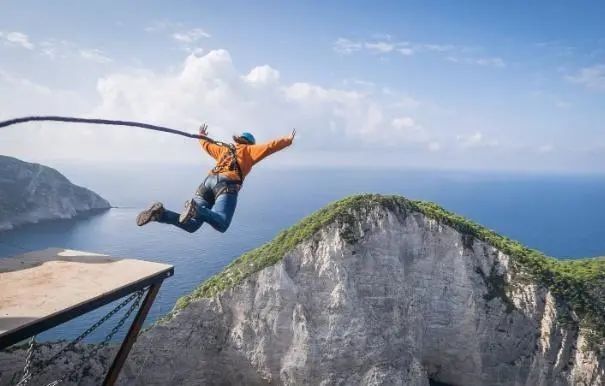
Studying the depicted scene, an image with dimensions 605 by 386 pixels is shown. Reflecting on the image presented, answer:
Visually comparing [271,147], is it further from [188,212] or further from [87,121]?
[87,121]

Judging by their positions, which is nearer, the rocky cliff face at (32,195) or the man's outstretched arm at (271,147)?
the man's outstretched arm at (271,147)

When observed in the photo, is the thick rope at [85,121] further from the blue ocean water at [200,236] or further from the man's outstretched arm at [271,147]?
the blue ocean water at [200,236]

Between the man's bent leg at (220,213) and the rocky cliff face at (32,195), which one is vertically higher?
the man's bent leg at (220,213)

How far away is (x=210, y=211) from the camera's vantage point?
8.36 m

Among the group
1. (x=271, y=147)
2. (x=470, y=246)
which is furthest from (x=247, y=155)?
(x=470, y=246)

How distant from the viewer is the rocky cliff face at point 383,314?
32.7 m

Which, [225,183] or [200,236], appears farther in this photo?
[200,236]

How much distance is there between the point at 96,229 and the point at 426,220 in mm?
99135

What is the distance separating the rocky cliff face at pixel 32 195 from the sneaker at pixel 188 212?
4655 inches

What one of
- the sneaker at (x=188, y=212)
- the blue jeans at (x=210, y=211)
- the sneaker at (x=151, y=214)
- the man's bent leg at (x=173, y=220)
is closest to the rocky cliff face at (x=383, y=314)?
the blue jeans at (x=210, y=211)

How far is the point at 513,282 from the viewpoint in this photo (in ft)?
117

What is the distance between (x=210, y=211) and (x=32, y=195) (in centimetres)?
13136

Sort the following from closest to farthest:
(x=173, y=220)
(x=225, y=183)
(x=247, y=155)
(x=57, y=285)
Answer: (x=57, y=285) → (x=173, y=220) → (x=225, y=183) → (x=247, y=155)

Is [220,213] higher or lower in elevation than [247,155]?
lower
